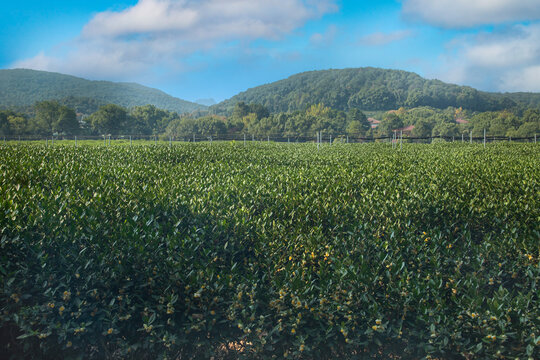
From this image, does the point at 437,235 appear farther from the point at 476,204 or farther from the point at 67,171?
the point at 67,171

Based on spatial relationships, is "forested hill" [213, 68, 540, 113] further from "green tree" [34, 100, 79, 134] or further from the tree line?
"green tree" [34, 100, 79, 134]

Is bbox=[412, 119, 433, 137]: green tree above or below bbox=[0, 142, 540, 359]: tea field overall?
above

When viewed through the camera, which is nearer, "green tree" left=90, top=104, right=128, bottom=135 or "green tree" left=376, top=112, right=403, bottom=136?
"green tree" left=90, top=104, right=128, bottom=135

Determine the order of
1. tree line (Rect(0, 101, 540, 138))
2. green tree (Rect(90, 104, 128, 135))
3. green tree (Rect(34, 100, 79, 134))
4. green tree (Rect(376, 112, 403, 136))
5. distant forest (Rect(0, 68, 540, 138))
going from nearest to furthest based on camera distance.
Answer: tree line (Rect(0, 101, 540, 138)), distant forest (Rect(0, 68, 540, 138)), green tree (Rect(34, 100, 79, 134)), green tree (Rect(90, 104, 128, 135)), green tree (Rect(376, 112, 403, 136))

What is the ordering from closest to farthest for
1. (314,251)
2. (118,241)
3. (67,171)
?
(118,241)
(314,251)
(67,171)

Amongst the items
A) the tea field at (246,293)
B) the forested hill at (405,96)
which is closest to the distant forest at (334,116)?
the forested hill at (405,96)

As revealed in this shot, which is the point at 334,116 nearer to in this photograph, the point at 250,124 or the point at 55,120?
the point at 250,124

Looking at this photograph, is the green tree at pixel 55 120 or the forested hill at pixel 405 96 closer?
the green tree at pixel 55 120

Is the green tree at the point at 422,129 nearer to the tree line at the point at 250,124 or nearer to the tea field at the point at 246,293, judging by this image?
the tree line at the point at 250,124

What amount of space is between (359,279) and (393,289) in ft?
1.17

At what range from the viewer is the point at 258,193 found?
21.8ft

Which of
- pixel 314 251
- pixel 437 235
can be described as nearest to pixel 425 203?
pixel 437 235

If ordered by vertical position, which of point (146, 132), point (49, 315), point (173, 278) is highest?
point (146, 132)

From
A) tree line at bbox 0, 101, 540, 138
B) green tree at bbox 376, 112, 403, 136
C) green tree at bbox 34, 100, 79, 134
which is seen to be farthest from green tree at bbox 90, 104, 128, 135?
green tree at bbox 376, 112, 403, 136
